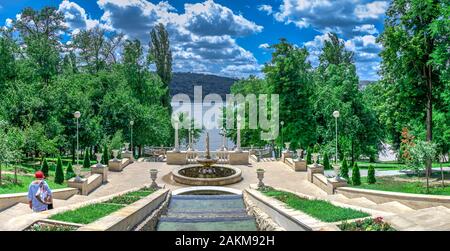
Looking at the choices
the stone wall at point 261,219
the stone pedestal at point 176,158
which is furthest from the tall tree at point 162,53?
the stone wall at point 261,219

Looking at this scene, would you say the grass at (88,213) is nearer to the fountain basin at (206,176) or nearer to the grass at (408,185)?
the fountain basin at (206,176)

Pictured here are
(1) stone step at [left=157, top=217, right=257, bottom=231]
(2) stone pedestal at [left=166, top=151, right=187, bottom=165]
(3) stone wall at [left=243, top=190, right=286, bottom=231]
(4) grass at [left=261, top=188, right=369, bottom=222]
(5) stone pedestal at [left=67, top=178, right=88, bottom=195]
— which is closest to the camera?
(4) grass at [left=261, top=188, right=369, bottom=222]

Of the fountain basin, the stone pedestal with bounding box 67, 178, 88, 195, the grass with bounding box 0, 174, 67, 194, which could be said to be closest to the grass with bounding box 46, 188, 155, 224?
the grass with bounding box 0, 174, 67, 194

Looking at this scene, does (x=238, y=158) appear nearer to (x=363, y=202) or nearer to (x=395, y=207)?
(x=363, y=202)

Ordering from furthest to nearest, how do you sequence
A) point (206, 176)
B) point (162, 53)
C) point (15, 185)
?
point (162, 53) < point (206, 176) < point (15, 185)

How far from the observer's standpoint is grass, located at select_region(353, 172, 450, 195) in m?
16.0

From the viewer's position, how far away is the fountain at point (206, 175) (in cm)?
2319

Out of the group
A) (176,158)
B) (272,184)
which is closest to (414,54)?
(272,184)

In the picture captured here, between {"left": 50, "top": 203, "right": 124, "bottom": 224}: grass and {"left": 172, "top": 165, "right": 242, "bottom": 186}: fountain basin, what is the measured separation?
36.6 ft

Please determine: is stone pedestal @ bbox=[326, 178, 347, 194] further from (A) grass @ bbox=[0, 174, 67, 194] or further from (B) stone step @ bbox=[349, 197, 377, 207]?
(A) grass @ bbox=[0, 174, 67, 194]

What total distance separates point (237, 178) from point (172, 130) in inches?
1270

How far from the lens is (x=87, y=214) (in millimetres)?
10406

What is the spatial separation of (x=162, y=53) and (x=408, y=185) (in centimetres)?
3675
